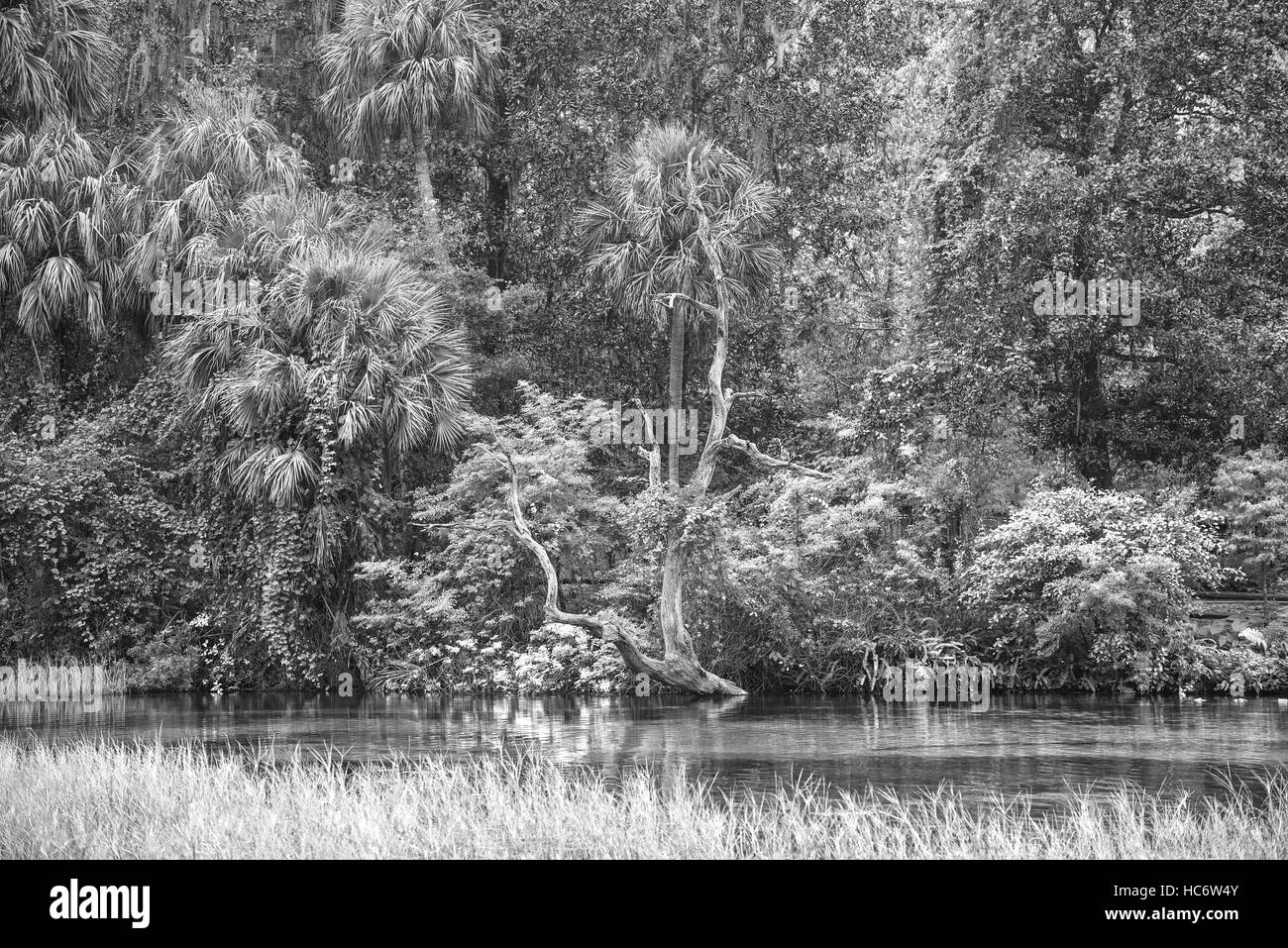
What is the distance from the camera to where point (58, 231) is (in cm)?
2348

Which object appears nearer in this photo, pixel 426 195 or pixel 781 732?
pixel 781 732

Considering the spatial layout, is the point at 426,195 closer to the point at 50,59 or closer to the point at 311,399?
the point at 50,59

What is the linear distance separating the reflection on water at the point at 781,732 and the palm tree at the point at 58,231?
7193mm

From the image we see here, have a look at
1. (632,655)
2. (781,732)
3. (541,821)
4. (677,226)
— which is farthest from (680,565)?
(541,821)

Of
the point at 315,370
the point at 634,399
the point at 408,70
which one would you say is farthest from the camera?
the point at 634,399

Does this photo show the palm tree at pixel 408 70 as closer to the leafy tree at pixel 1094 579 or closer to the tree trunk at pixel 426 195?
the tree trunk at pixel 426 195

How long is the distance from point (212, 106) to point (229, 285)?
4603 millimetres

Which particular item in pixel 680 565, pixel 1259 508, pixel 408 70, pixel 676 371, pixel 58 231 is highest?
pixel 408 70

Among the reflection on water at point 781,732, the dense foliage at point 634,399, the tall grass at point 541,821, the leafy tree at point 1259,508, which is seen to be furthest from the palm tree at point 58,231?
the leafy tree at point 1259,508

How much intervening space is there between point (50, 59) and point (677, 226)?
39.0 feet
